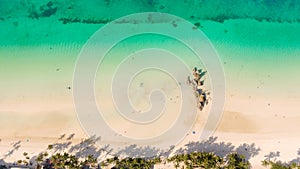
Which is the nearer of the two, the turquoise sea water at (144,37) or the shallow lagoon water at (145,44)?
the shallow lagoon water at (145,44)

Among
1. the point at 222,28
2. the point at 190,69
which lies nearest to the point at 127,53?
the point at 190,69

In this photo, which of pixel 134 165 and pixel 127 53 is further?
pixel 127 53

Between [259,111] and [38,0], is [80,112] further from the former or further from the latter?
[259,111]

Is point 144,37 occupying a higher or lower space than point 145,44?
higher

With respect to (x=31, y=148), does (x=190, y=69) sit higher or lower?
higher

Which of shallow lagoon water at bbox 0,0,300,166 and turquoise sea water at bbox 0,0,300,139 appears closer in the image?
shallow lagoon water at bbox 0,0,300,166

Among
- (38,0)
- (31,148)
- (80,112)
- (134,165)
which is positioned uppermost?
(38,0)
